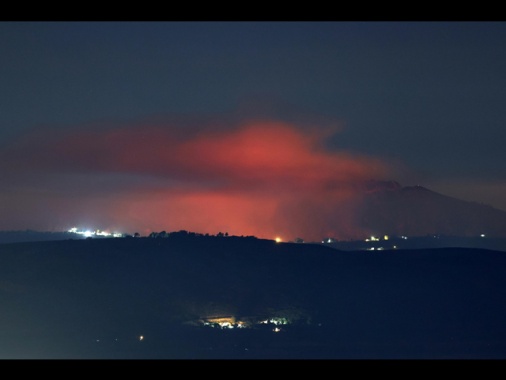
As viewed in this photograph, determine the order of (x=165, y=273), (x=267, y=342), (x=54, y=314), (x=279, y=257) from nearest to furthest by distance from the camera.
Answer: (x=267, y=342)
(x=54, y=314)
(x=165, y=273)
(x=279, y=257)

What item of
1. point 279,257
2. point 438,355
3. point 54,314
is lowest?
point 438,355

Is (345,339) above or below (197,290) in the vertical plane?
Answer: below
